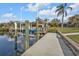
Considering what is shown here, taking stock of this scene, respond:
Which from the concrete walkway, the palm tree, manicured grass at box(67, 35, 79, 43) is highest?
the palm tree

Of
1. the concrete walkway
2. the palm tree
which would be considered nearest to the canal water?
the concrete walkway

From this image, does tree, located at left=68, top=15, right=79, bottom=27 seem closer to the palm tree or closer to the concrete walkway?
the palm tree

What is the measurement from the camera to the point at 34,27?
3.35 meters

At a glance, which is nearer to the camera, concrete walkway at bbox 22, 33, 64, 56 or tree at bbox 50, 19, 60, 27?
concrete walkway at bbox 22, 33, 64, 56

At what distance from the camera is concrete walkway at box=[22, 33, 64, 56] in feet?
10.5

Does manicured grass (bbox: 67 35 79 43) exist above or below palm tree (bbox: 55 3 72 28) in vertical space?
below

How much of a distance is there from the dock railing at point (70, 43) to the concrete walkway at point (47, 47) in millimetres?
81

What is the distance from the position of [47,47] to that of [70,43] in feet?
1.13

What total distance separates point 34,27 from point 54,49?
1.48 feet

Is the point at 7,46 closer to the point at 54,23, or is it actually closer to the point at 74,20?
the point at 54,23

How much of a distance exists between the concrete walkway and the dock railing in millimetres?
81

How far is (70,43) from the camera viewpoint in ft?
10.5

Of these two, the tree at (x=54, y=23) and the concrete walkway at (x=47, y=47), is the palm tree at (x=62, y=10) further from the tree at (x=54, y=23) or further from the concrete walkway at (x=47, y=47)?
the concrete walkway at (x=47, y=47)

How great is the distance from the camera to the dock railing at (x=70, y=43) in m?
3.11
